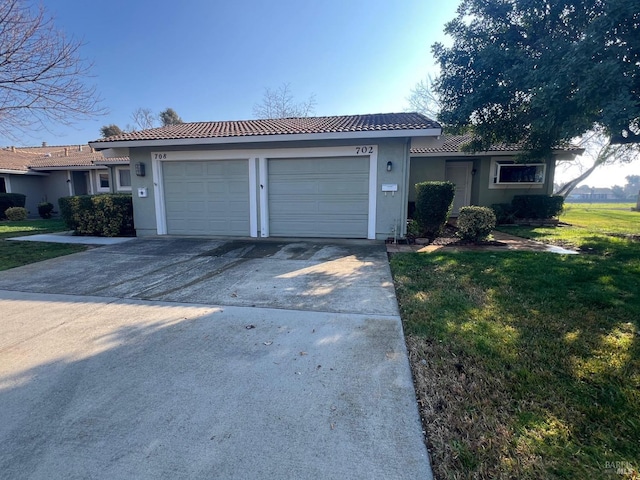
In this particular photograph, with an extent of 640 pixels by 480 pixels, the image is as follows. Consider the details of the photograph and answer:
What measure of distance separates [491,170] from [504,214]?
6.39 ft

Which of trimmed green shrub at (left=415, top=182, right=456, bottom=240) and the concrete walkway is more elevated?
trimmed green shrub at (left=415, top=182, right=456, bottom=240)

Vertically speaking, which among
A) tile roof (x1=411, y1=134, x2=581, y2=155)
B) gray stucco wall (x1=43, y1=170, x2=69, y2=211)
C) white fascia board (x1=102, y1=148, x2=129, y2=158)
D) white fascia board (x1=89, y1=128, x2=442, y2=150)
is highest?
tile roof (x1=411, y1=134, x2=581, y2=155)

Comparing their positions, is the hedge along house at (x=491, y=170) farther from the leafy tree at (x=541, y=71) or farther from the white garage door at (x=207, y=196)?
the white garage door at (x=207, y=196)

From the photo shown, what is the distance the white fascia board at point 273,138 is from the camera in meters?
7.75

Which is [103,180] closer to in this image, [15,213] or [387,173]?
[15,213]

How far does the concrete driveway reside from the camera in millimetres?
1840

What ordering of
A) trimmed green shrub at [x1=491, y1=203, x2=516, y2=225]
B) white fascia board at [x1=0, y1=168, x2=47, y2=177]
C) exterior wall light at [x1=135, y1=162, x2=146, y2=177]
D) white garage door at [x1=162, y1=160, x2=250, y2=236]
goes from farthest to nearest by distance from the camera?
white fascia board at [x1=0, y1=168, x2=47, y2=177]
trimmed green shrub at [x1=491, y1=203, x2=516, y2=225]
exterior wall light at [x1=135, y1=162, x2=146, y2=177]
white garage door at [x1=162, y1=160, x2=250, y2=236]

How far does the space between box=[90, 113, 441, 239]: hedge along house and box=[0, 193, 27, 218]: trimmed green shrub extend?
37.4 feet

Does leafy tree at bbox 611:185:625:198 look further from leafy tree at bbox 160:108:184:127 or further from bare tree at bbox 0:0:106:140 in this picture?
bare tree at bbox 0:0:106:140

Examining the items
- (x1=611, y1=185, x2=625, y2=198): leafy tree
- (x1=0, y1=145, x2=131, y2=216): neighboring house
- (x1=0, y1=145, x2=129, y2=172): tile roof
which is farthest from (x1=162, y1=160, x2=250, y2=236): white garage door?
(x1=611, y1=185, x2=625, y2=198): leafy tree

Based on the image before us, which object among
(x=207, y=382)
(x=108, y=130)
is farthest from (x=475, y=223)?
(x=108, y=130)

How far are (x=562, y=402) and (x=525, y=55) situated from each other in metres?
7.83

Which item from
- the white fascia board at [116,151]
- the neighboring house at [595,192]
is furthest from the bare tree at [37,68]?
the neighboring house at [595,192]

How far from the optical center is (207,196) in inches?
377
